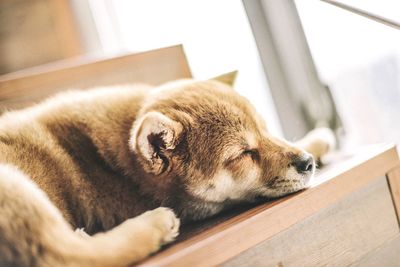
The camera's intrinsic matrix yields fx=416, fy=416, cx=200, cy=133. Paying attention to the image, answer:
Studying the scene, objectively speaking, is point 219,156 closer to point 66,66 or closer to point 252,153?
point 252,153

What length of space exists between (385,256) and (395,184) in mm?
228

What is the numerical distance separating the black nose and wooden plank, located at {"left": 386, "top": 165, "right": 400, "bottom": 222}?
28 cm

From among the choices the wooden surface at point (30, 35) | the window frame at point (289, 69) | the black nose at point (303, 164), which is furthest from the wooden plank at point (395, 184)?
the wooden surface at point (30, 35)

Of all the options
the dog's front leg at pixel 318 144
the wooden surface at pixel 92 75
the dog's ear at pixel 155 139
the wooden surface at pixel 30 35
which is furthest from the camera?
the wooden surface at pixel 30 35

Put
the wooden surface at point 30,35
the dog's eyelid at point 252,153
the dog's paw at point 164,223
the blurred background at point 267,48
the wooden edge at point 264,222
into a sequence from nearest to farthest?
the wooden edge at point 264,222 < the dog's paw at point 164,223 < the dog's eyelid at point 252,153 < the blurred background at point 267,48 < the wooden surface at point 30,35

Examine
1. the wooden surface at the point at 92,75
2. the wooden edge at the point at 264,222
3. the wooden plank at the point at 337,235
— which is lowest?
the wooden plank at the point at 337,235

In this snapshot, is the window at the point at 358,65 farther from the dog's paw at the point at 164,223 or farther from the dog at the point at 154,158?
the dog's paw at the point at 164,223

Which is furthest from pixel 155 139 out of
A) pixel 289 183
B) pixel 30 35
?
pixel 30 35

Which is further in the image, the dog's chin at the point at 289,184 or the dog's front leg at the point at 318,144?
the dog's front leg at the point at 318,144

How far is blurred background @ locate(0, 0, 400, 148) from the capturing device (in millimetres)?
2145

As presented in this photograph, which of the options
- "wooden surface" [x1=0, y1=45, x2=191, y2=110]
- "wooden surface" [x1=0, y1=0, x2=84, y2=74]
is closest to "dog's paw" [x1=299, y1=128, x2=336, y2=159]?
"wooden surface" [x1=0, y1=45, x2=191, y2=110]

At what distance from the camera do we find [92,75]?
1.83 meters

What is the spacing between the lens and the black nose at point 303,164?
1192 millimetres

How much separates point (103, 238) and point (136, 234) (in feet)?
0.25
